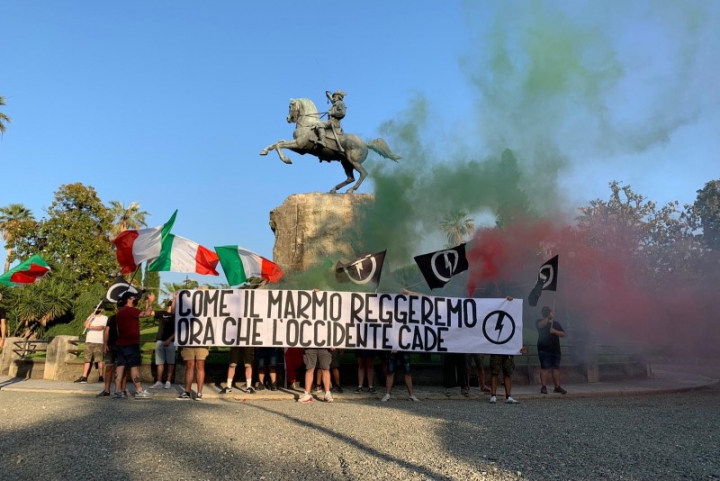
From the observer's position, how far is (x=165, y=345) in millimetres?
10023

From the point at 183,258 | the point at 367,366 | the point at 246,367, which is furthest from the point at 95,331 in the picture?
the point at 367,366

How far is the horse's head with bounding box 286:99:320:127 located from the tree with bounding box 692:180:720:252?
33.0 metres

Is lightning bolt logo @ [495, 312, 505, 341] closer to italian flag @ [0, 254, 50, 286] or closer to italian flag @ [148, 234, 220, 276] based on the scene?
italian flag @ [148, 234, 220, 276]

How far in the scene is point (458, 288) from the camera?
56.5 ft

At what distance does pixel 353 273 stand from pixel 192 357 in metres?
3.34

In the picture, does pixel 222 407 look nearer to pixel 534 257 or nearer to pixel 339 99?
pixel 339 99

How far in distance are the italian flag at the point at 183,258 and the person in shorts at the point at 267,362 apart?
7.87 feet

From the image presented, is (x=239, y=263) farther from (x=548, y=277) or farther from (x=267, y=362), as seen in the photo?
Result: (x=548, y=277)

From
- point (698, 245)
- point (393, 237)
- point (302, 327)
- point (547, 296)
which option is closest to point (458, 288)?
point (393, 237)

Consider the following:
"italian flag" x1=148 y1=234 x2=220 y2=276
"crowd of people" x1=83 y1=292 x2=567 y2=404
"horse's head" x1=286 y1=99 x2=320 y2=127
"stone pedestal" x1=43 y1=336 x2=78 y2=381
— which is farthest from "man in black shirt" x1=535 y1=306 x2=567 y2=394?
"stone pedestal" x1=43 y1=336 x2=78 y2=381

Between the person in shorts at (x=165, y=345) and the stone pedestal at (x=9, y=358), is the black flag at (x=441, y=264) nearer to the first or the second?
the person in shorts at (x=165, y=345)

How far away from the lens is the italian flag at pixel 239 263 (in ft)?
36.9

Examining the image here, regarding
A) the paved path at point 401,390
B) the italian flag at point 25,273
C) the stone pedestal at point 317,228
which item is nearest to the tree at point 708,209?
the paved path at point 401,390

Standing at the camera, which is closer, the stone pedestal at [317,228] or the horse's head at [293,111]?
the stone pedestal at [317,228]
